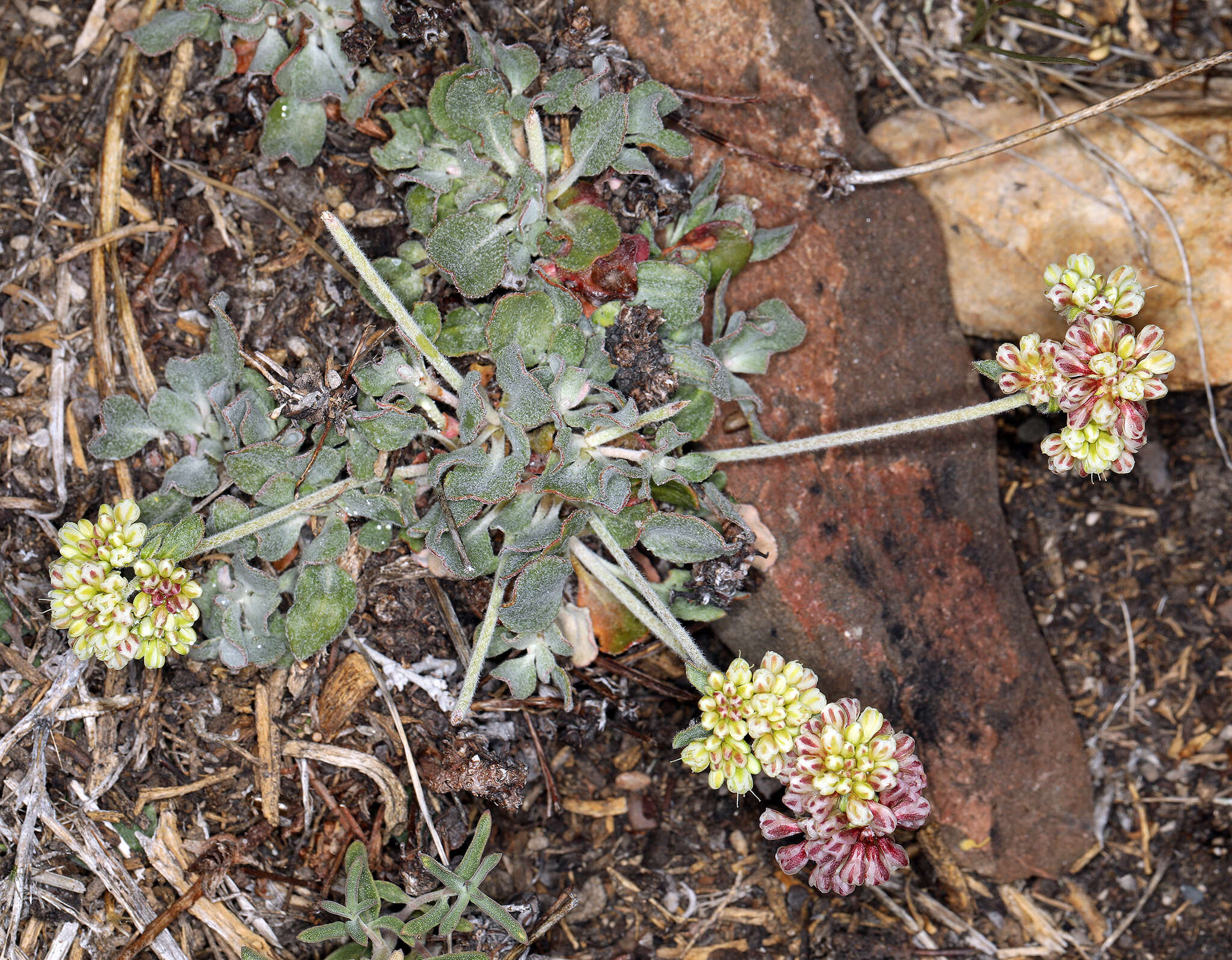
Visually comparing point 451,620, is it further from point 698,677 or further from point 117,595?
point 117,595

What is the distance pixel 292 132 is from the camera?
11.2 feet

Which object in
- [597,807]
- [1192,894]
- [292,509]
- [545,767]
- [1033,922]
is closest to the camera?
[292,509]

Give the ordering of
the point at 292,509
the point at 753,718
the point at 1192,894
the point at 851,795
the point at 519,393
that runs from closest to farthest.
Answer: the point at 851,795
the point at 753,718
the point at 519,393
the point at 292,509
the point at 1192,894

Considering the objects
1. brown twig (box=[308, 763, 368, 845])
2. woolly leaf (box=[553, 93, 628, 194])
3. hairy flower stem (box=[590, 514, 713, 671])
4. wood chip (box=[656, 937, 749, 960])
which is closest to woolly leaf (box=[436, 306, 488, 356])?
woolly leaf (box=[553, 93, 628, 194])

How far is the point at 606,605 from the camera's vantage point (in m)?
3.43

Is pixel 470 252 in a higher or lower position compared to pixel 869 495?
higher

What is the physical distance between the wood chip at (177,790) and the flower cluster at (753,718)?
1.61 m

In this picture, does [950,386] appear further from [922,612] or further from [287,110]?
[287,110]

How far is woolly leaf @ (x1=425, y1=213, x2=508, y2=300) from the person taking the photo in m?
3.17

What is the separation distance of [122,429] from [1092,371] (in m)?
2.95

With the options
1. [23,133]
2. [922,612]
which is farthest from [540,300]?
[23,133]

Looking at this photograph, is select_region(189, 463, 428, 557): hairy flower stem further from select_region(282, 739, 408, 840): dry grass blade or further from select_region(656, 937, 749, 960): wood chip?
select_region(656, 937, 749, 960): wood chip

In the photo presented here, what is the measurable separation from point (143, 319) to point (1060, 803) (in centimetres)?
382

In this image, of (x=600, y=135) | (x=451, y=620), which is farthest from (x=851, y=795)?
(x=600, y=135)
